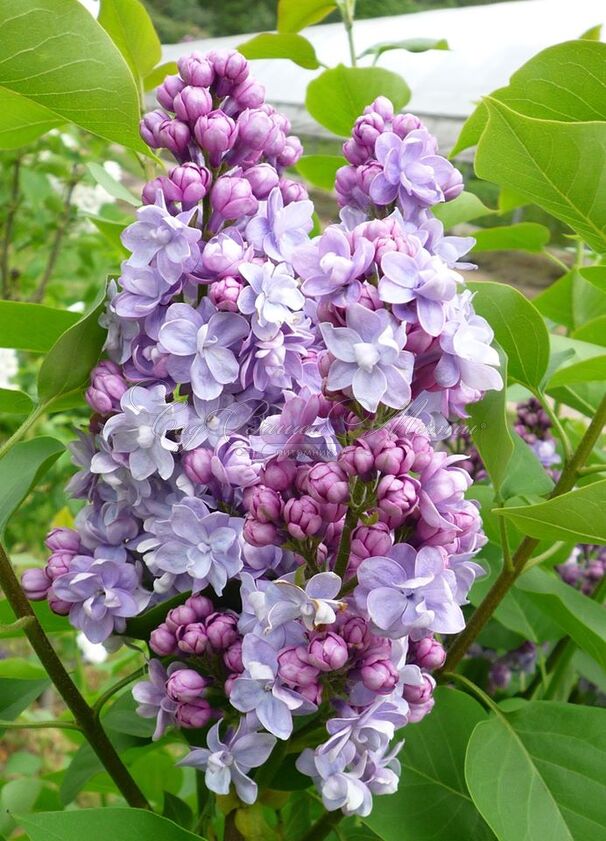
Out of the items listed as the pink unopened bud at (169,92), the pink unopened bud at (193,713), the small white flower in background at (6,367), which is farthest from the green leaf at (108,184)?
the small white flower in background at (6,367)

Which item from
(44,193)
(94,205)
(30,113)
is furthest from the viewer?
(94,205)

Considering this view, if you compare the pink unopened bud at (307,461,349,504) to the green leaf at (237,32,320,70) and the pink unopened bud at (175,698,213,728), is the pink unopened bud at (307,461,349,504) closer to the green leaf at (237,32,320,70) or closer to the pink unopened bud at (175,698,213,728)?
the pink unopened bud at (175,698,213,728)

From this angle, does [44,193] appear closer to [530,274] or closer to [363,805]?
[363,805]

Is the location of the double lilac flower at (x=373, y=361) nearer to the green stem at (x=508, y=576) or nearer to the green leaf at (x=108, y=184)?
the green stem at (x=508, y=576)

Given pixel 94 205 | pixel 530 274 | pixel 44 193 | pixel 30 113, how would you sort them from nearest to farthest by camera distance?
pixel 30 113
pixel 44 193
pixel 94 205
pixel 530 274

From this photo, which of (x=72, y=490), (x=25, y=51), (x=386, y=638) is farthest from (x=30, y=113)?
(x=386, y=638)

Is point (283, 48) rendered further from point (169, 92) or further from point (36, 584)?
point (36, 584)

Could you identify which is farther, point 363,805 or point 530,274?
point 530,274
